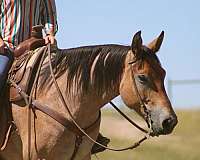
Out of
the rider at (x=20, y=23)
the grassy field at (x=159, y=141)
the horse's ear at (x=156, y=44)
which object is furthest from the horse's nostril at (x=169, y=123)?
the grassy field at (x=159, y=141)

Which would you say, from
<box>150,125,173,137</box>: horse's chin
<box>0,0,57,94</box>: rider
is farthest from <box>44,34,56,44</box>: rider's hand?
<box>150,125,173,137</box>: horse's chin

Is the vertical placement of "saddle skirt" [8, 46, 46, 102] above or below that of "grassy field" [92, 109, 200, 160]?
above

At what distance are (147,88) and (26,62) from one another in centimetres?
161

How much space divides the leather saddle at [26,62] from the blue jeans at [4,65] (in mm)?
57

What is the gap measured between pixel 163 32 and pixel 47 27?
195 centimetres

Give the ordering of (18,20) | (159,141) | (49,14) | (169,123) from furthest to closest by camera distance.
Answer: (159,141) < (49,14) < (18,20) < (169,123)

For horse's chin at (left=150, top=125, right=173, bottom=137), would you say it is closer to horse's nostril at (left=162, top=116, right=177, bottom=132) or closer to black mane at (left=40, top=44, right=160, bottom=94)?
horse's nostril at (left=162, top=116, right=177, bottom=132)

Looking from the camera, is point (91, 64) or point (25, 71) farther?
point (25, 71)

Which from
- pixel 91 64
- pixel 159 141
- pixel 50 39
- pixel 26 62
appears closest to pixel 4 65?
pixel 26 62

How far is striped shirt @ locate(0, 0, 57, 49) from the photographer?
858 centimetres

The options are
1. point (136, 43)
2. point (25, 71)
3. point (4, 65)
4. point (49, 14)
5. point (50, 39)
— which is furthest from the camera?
point (49, 14)

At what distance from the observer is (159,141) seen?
27844 millimetres

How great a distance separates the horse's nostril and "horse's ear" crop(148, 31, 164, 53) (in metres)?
0.81

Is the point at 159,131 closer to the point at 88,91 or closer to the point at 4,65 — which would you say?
the point at 88,91
